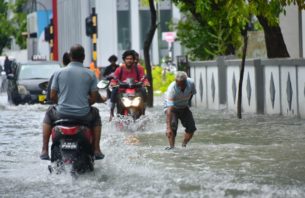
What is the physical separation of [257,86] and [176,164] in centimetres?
1177

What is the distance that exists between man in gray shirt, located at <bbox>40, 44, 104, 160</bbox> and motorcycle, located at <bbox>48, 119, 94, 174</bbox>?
168mm

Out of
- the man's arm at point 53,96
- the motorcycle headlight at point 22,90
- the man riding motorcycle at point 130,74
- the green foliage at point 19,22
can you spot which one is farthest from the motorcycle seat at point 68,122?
the green foliage at point 19,22

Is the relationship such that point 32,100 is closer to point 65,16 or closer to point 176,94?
point 176,94

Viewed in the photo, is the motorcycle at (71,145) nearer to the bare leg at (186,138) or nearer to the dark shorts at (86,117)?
the dark shorts at (86,117)

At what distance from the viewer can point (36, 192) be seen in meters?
11.3

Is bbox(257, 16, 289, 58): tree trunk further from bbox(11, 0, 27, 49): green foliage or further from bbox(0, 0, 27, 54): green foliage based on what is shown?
bbox(11, 0, 27, 49): green foliage

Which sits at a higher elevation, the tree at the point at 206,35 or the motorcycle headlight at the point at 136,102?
the tree at the point at 206,35

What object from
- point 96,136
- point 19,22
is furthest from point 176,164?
point 19,22

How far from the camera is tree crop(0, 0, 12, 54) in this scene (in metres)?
120

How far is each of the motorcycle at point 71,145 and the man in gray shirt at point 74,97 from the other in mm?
168

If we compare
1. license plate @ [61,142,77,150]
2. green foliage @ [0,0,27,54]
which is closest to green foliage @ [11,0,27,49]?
green foliage @ [0,0,27,54]

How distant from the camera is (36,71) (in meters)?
34.6

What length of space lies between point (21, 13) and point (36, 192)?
10986cm

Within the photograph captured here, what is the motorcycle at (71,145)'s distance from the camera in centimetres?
1218
